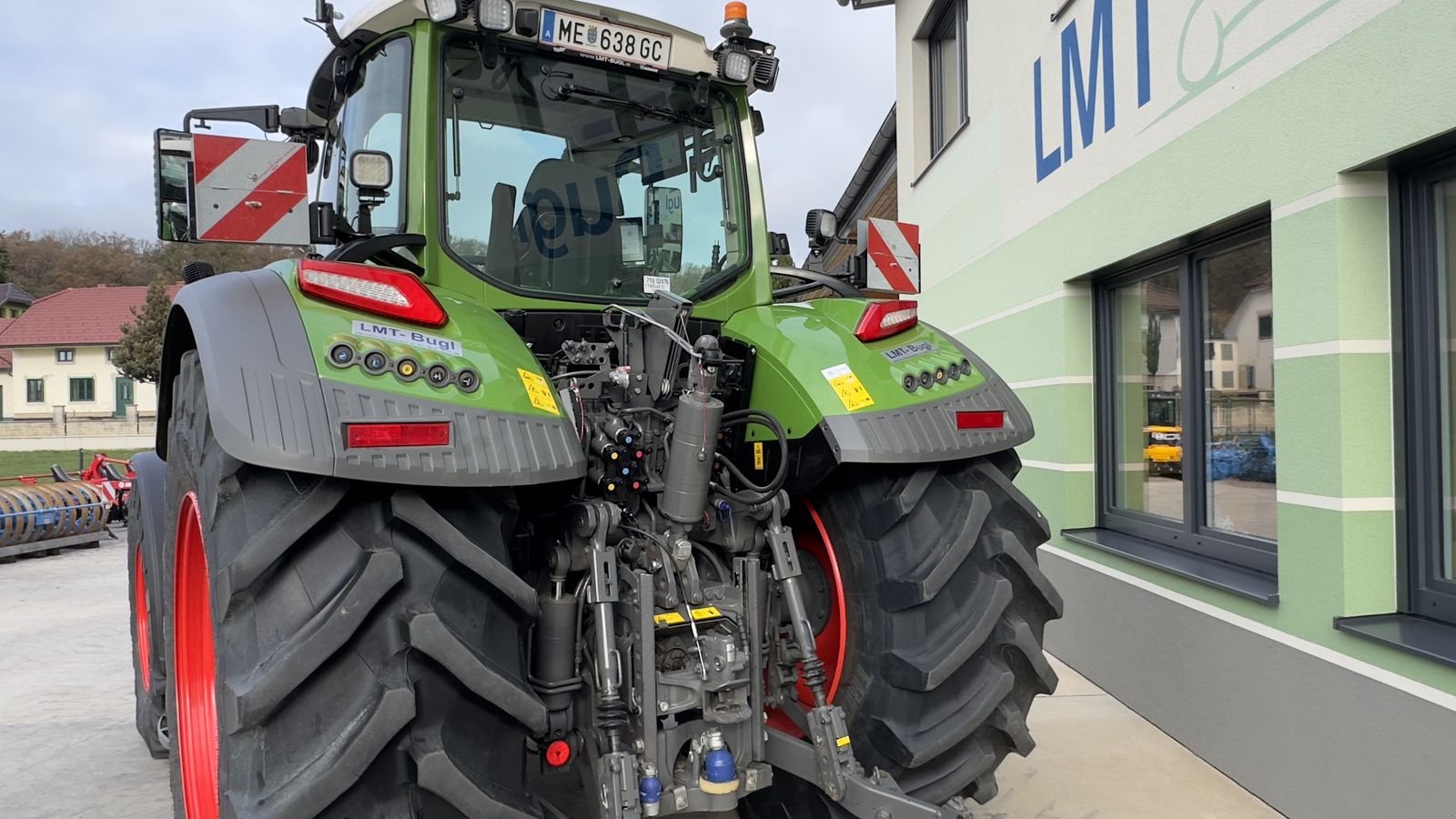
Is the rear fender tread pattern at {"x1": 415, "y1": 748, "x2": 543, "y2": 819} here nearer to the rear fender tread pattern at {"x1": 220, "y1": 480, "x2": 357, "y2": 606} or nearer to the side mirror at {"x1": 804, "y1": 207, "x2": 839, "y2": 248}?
the rear fender tread pattern at {"x1": 220, "y1": 480, "x2": 357, "y2": 606}

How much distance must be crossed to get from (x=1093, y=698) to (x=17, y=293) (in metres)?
68.3

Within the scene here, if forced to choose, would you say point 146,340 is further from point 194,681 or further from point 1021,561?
point 1021,561

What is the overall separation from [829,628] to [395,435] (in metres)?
1.32

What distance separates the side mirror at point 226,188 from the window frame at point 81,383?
160 ft

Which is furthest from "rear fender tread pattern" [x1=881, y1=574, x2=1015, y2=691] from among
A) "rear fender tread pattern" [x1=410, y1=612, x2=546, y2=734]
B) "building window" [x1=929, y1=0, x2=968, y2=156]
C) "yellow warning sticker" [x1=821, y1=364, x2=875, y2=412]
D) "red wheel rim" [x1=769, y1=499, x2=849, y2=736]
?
"building window" [x1=929, y1=0, x2=968, y2=156]

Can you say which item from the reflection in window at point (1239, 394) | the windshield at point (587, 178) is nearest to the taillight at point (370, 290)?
the windshield at point (587, 178)

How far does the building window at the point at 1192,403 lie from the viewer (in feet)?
11.8

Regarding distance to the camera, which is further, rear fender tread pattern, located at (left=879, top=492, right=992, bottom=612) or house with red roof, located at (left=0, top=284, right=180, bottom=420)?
house with red roof, located at (left=0, top=284, right=180, bottom=420)

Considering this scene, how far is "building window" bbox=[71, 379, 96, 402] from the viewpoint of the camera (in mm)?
43469

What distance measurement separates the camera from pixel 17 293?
56344mm

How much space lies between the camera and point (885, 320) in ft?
8.63

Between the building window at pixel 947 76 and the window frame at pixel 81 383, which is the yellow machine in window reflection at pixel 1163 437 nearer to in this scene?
the building window at pixel 947 76

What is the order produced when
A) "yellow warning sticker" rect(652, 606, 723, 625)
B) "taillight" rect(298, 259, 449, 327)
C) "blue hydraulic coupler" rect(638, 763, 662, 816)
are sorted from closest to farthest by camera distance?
"taillight" rect(298, 259, 449, 327) → "blue hydraulic coupler" rect(638, 763, 662, 816) → "yellow warning sticker" rect(652, 606, 723, 625)

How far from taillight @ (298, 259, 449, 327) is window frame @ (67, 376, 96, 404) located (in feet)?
164
